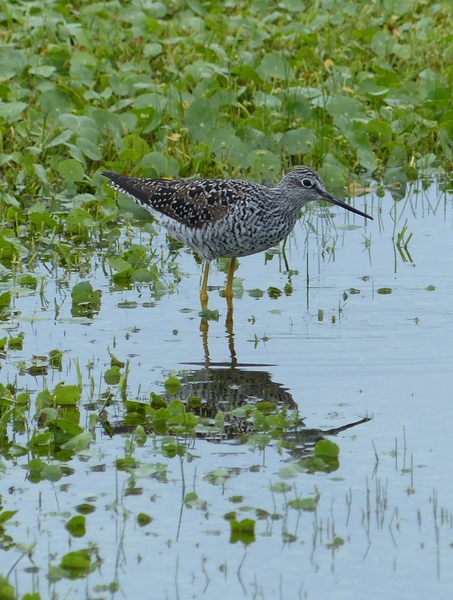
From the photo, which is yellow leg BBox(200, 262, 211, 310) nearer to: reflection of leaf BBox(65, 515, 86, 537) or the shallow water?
the shallow water

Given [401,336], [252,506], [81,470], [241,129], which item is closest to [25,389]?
[81,470]

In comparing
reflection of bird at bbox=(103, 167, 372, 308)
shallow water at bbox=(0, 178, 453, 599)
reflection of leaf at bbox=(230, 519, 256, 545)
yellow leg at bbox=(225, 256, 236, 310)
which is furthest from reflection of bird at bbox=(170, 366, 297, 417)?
reflection of leaf at bbox=(230, 519, 256, 545)

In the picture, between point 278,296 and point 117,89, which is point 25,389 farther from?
point 117,89

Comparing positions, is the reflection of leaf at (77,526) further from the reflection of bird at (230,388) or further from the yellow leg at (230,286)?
the yellow leg at (230,286)

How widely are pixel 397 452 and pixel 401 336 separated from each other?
2.04 m

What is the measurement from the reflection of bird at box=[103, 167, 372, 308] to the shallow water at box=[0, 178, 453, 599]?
431 mm

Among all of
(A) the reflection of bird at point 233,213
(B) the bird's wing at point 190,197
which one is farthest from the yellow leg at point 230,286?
(B) the bird's wing at point 190,197

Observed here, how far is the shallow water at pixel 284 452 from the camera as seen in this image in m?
5.43

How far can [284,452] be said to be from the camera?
6.61m

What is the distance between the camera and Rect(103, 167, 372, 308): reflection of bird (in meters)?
9.29

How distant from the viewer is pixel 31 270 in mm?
9969

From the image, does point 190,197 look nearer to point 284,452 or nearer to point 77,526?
point 284,452

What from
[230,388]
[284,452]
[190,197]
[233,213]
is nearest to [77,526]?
[284,452]

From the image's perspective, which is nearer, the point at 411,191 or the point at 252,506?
the point at 252,506
